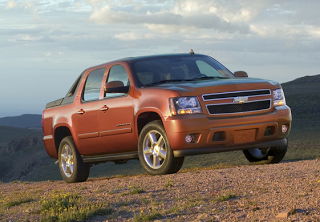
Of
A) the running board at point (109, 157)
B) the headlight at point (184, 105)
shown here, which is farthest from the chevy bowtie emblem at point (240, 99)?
the running board at point (109, 157)

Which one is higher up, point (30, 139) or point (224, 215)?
point (224, 215)

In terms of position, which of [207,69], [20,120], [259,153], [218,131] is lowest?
[20,120]

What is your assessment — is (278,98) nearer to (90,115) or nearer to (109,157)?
(109,157)

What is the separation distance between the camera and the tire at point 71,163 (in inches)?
432

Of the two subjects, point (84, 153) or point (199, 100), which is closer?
point (199, 100)

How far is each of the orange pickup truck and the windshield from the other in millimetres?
16

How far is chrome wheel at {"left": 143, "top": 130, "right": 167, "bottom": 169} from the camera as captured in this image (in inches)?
360

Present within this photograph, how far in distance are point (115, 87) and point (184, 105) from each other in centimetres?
135

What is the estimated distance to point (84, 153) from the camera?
35.4ft

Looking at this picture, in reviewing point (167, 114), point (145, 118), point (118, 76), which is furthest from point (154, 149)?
point (118, 76)

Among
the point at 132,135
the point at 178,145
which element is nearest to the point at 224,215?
the point at 178,145

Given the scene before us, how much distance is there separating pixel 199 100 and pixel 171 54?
1931 millimetres

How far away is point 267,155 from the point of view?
415 inches

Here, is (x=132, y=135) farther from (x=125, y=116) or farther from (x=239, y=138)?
(x=239, y=138)
